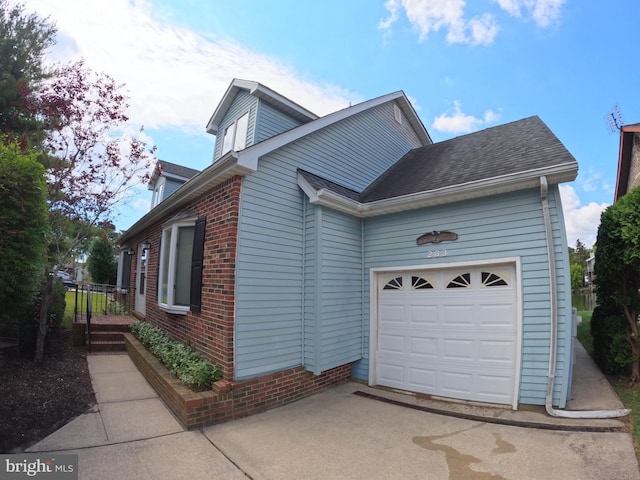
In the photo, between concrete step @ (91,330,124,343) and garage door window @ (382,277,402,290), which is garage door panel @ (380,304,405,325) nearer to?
garage door window @ (382,277,402,290)

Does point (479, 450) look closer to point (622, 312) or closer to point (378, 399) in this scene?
point (378, 399)

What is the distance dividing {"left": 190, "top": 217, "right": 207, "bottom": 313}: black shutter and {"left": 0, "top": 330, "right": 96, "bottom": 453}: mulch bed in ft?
6.36

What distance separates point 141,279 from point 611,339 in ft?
36.9

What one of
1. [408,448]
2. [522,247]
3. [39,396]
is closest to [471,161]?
[522,247]

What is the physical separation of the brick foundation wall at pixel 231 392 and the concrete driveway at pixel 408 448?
0.20m

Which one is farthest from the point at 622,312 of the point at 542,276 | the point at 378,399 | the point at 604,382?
the point at 378,399

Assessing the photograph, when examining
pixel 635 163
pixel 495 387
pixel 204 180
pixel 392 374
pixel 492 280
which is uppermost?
pixel 635 163

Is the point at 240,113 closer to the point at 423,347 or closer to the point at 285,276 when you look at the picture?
the point at 285,276

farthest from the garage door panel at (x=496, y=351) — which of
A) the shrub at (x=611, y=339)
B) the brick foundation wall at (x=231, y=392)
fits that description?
the brick foundation wall at (x=231, y=392)

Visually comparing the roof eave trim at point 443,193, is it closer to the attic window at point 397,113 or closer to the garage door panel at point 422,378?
the garage door panel at point 422,378

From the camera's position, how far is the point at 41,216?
4016mm

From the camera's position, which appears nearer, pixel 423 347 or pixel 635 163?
pixel 423 347

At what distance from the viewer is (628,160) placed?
51.4 feet

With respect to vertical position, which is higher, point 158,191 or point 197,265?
point 158,191
